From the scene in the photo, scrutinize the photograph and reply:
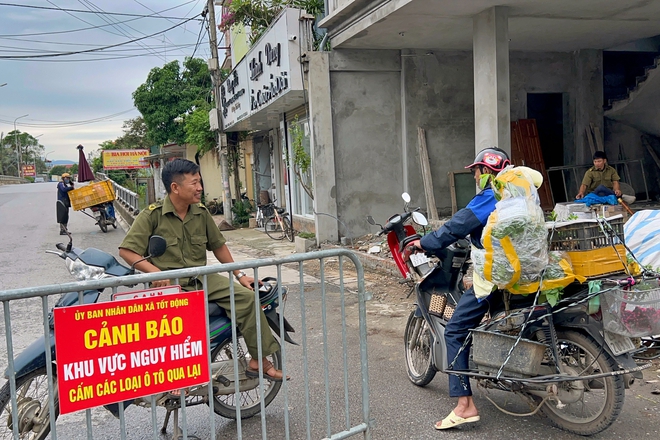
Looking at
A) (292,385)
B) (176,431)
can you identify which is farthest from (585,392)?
(176,431)

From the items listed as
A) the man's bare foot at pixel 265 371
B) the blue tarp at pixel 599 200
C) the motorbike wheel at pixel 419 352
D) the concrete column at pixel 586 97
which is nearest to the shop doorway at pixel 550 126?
the concrete column at pixel 586 97

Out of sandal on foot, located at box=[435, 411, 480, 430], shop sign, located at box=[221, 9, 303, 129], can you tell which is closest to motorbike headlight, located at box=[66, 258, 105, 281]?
sandal on foot, located at box=[435, 411, 480, 430]

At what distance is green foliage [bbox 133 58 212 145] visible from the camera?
28.7 m

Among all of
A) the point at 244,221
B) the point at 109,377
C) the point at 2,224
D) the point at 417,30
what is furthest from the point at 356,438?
the point at 2,224

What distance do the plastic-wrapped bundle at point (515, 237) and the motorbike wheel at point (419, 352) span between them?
102cm

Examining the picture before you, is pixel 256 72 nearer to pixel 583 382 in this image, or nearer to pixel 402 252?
pixel 402 252

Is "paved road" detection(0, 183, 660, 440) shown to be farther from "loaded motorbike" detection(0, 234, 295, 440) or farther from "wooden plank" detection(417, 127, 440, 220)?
"wooden plank" detection(417, 127, 440, 220)

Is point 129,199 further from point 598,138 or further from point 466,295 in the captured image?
point 466,295

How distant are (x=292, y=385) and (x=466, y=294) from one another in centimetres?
168

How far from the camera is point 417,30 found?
9.06 m

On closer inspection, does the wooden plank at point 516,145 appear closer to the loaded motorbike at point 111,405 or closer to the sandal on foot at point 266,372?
the loaded motorbike at point 111,405

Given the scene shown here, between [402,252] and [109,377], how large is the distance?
216cm

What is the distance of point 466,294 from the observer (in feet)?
11.4

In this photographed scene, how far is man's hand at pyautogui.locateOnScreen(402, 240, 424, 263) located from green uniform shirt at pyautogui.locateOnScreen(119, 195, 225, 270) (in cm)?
140
